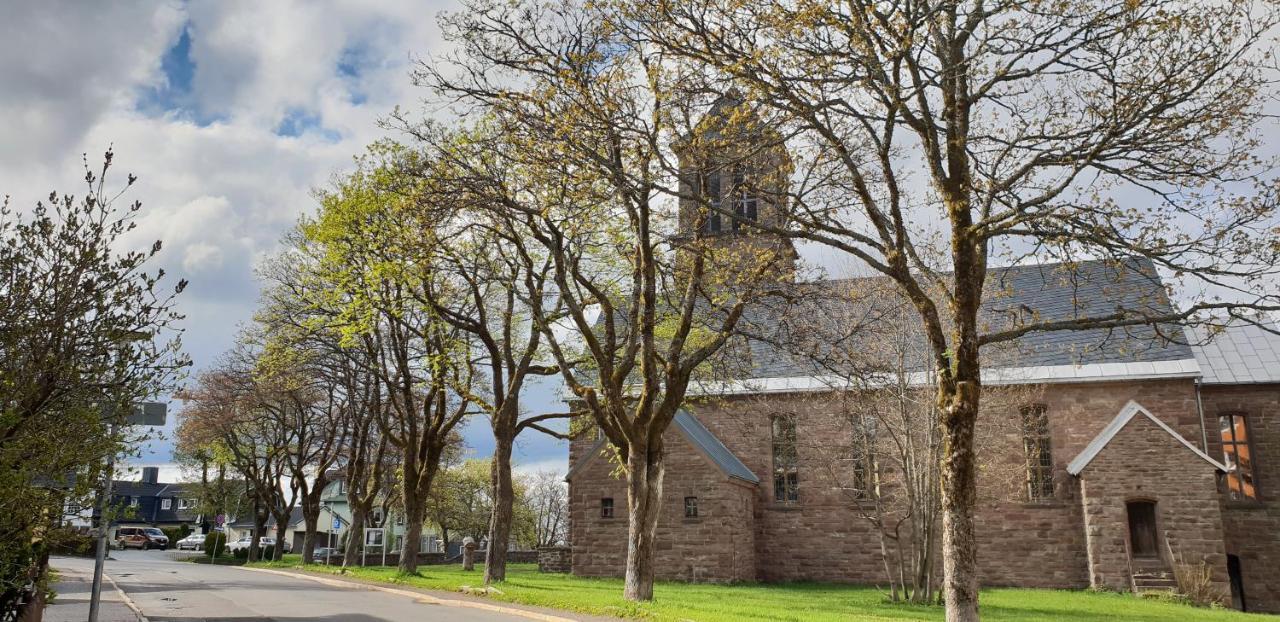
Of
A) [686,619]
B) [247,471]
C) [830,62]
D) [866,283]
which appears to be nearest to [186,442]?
[247,471]

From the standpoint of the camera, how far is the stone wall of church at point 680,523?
96.2 ft

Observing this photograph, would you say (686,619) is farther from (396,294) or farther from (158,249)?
(396,294)

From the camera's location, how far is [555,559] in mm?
36656

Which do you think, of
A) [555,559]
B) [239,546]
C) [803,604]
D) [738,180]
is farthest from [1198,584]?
[239,546]

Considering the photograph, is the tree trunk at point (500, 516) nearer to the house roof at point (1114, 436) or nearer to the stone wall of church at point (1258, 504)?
the house roof at point (1114, 436)

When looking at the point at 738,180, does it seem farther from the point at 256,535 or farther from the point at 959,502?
the point at 256,535

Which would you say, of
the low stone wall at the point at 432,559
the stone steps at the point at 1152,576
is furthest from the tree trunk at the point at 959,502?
the low stone wall at the point at 432,559

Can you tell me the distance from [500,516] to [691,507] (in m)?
9.08

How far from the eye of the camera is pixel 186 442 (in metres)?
46.0

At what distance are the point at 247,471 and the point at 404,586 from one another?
26960mm

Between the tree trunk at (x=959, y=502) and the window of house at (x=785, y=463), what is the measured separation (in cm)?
2184

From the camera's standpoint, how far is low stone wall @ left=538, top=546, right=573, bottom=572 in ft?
120

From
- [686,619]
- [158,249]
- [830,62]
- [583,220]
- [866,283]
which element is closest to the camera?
[158,249]

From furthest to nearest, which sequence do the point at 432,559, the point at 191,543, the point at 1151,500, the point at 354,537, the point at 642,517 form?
the point at 191,543, the point at 432,559, the point at 354,537, the point at 1151,500, the point at 642,517
